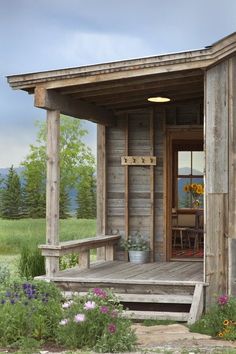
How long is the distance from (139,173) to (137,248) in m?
1.34

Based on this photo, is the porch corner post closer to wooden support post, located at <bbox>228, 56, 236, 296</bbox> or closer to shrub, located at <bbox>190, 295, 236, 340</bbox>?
wooden support post, located at <bbox>228, 56, 236, 296</bbox>

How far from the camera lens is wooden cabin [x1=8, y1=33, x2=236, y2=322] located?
353 inches

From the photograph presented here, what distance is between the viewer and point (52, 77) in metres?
9.55

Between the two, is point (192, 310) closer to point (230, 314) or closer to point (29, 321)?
point (230, 314)

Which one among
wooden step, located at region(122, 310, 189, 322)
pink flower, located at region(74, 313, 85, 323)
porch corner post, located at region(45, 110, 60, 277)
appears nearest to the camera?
pink flower, located at region(74, 313, 85, 323)

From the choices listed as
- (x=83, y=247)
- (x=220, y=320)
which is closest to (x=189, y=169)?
(x=83, y=247)

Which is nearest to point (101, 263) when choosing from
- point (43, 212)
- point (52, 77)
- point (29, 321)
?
point (52, 77)

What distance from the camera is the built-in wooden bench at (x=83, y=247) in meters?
9.55

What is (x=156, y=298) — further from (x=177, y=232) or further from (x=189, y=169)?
(x=177, y=232)

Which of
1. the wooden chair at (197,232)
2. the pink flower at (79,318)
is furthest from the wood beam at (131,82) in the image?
the wooden chair at (197,232)

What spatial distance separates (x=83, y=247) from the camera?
1052 cm

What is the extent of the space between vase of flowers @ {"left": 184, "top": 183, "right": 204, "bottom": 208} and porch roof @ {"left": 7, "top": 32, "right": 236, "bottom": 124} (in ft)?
9.69

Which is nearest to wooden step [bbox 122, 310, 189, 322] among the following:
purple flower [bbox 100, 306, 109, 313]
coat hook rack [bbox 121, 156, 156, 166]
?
purple flower [bbox 100, 306, 109, 313]

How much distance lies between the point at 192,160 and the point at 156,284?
183 inches
